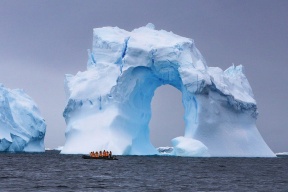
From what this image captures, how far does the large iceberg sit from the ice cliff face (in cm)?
688

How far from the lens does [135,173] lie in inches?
1098

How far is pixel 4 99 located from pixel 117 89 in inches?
449

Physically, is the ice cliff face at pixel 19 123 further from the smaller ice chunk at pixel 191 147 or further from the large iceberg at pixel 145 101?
the smaller ice chunk at pixel 191 147

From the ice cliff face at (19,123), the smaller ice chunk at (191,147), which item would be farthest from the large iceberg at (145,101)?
the ice cliff face at (19,123)

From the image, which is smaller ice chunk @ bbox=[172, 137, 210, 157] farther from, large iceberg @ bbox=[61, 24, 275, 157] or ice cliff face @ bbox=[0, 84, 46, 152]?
ice cliff face @ bbox=[0, 84, 46, 152]

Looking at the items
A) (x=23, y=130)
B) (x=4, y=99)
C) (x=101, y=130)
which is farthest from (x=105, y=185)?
(x=23, y=130)

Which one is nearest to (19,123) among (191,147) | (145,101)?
(145,101)

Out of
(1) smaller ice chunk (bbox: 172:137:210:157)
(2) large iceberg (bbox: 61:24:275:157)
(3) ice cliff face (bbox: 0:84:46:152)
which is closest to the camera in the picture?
(1) smaller ice chunk (bbox: 172:137:210:157)

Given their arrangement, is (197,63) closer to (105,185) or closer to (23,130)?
(23,130)

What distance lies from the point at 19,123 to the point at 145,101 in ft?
44.0

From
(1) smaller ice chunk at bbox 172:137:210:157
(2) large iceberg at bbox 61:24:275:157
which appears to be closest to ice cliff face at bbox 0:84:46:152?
(2) large iceberg at bbox 61:24:275:157

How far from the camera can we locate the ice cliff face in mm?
49875

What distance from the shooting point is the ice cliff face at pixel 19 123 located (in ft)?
164

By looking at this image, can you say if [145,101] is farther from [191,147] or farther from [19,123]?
[19,123]
